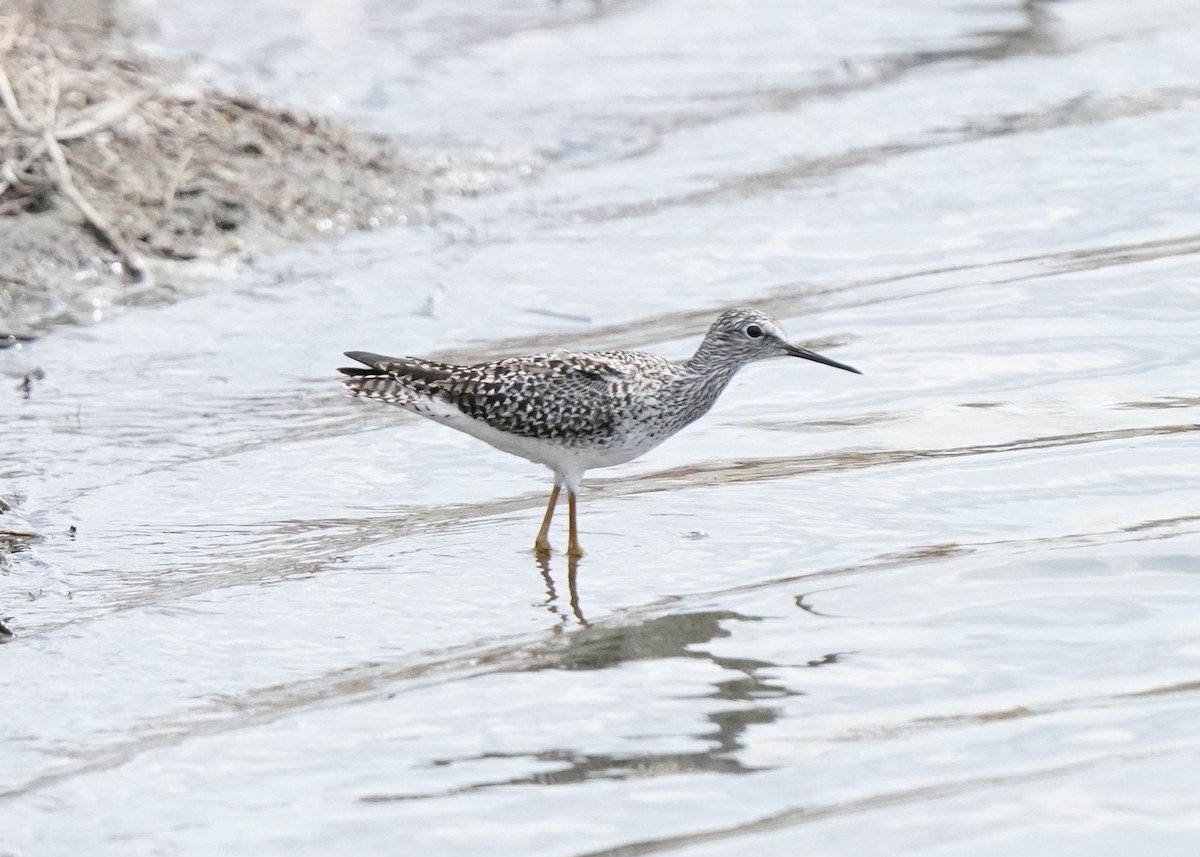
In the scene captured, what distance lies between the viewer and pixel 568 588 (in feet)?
24.3

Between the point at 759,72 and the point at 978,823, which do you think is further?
the point at 759,72

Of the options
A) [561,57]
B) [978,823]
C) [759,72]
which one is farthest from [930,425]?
[561,57]

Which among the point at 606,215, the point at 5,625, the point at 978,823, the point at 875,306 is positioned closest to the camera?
the point at 978,823

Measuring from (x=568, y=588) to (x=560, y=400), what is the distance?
3.28ft

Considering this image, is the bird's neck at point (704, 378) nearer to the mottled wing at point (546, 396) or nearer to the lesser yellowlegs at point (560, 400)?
the lesser yellowlegs at point (560, 400)

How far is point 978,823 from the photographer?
16.9ft

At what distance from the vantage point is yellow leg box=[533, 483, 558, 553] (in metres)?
7.91

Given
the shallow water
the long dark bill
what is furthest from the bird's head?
the shallow water

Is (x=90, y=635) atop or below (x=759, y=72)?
below

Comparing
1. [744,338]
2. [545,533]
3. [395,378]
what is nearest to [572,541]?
[545,533]

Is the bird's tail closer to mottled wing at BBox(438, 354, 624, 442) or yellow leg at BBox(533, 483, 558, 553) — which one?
mottled wing at BBox(438, 354, 624, 442)

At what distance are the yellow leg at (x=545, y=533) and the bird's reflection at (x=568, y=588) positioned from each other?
70 millimetres

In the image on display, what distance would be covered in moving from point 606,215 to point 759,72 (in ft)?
16.5

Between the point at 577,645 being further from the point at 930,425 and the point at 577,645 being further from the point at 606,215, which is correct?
the point at 606,215
